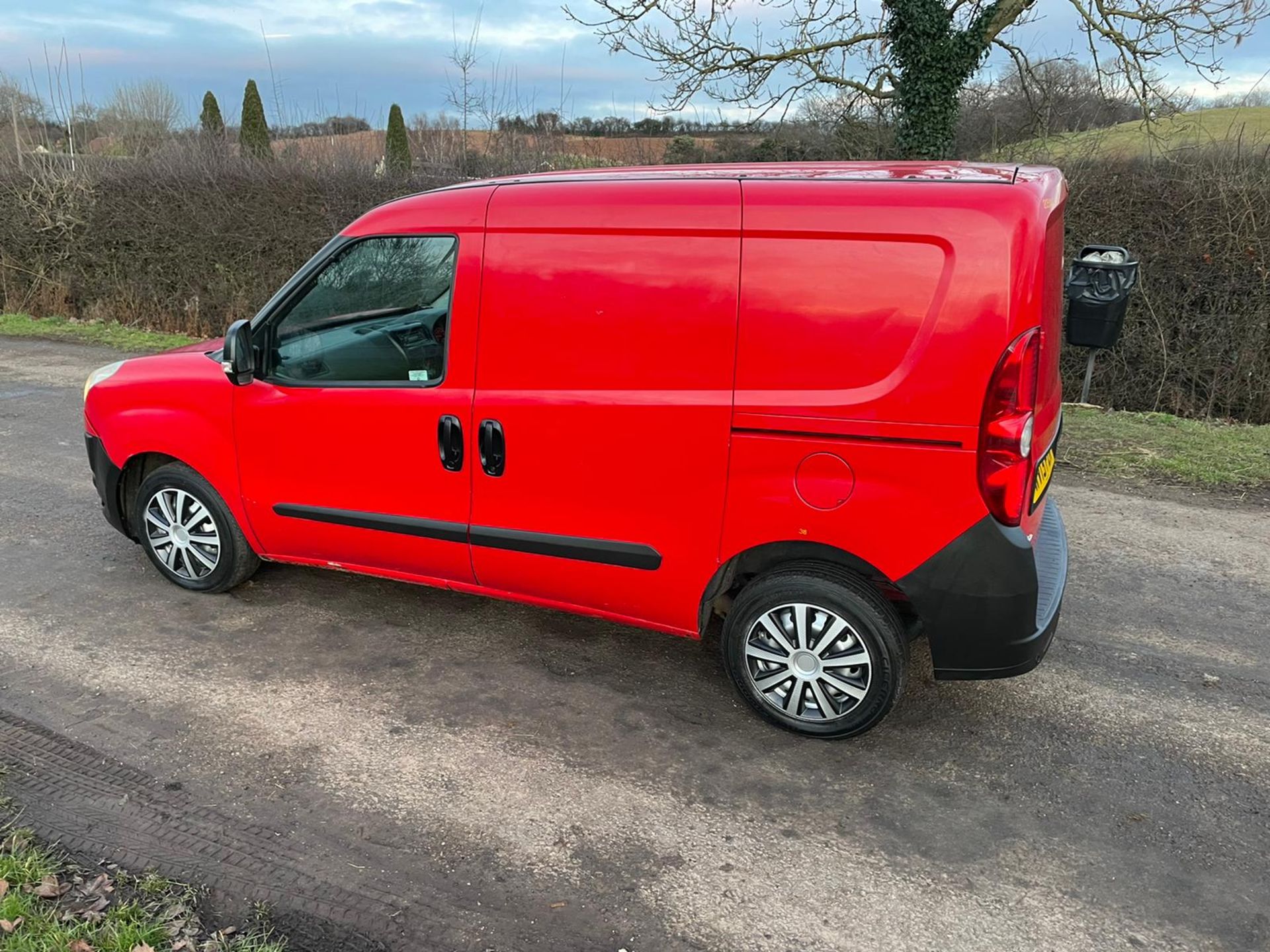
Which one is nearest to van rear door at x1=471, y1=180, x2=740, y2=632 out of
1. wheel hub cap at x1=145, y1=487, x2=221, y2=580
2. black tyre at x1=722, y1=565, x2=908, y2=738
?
black tyre at x1=722, y1=565, x2=908, y2=738

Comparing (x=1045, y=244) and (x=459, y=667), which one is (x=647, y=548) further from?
(x=1045, y=244)

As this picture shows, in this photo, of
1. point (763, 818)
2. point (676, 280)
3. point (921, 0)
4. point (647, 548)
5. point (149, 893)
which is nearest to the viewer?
point (149, 893)

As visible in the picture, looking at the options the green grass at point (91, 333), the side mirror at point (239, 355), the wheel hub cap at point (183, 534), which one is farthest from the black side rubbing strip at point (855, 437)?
the green grass at point (91, 333)

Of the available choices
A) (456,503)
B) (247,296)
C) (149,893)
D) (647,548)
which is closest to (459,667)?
(456,503)

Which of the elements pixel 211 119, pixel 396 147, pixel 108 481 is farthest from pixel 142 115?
pixel 108 481

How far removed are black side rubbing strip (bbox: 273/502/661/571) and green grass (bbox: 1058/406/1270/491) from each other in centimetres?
470

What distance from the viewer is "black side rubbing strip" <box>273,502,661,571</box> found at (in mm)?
3693

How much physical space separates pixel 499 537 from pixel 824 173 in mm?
1921

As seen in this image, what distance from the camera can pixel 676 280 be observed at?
3.41 metres

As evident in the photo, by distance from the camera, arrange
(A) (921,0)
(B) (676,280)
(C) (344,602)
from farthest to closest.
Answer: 1. (A) (921,0)
2. (C) (344,602)
3. (B) (676,280)

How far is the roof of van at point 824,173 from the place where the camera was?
10.7 ft

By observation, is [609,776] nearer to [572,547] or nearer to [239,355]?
[572,547]

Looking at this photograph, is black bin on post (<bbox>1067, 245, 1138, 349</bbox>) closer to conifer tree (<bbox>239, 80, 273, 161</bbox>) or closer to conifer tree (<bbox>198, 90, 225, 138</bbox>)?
conifer tree (<bbox>239, 80, 273, 161</bbox>)

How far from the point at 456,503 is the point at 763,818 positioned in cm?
179
